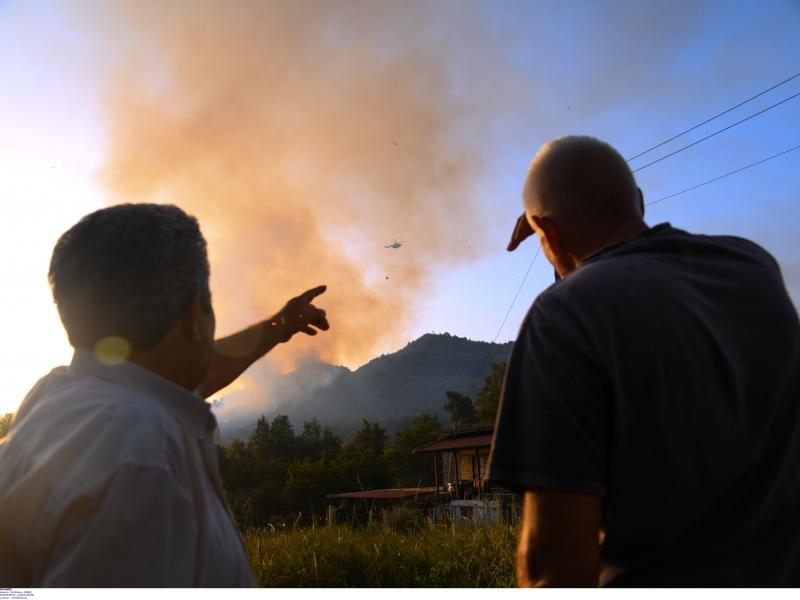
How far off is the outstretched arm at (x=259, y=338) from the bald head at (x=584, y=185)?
142 centimetres

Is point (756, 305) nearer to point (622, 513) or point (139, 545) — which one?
point (622, 513)

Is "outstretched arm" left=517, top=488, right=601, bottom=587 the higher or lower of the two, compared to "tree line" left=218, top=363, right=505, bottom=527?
higher

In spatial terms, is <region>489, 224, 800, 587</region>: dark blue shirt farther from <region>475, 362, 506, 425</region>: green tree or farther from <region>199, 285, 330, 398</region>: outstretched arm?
<region>475, 362, 506, 425</region>: green tree

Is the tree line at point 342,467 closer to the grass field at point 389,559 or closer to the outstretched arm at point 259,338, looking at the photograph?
the grass field at point 389,559

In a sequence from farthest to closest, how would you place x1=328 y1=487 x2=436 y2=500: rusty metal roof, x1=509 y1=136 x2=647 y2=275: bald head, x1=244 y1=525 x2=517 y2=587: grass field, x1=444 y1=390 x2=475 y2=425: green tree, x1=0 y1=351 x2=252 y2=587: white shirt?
x1=444 y1=390 x2=475 y2=425: green tree, x1=328 y1=487 x2=436 y2=500: rusty metal roof, x1=244 y1=525 x2=517 y2=587: grass field, x1=509 y1=136 x2=647 y2=275: bald head, x1=0 y1=351 x2=252 y2=587: white shirt

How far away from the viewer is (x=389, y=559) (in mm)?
5250

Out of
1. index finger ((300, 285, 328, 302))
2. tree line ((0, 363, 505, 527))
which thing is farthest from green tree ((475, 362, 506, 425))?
index finger ((300, 285, 328, 302))

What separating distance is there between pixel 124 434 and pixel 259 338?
65.3 inches

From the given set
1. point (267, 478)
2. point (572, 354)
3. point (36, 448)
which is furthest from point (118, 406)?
point (267, 478)

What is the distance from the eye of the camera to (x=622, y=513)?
1196 millimetres

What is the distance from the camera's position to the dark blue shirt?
46.3 inches

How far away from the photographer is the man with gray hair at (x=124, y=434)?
0.96 metres

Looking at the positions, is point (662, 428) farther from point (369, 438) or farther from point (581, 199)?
point (369, 438)

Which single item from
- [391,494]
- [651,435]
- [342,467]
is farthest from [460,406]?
[651,435]
